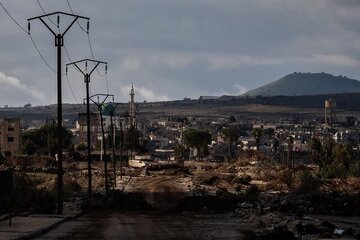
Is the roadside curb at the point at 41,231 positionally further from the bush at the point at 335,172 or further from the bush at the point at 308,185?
the bush at the point at 335,172

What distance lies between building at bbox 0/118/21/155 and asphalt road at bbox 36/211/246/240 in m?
130

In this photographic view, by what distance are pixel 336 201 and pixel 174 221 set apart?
52.6 feet

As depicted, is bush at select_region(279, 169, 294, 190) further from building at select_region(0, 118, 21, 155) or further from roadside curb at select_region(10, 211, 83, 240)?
building at select_region(0, 118, 21, 155)

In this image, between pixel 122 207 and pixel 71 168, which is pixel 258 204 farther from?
pixel 71 168

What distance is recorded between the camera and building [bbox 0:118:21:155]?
173 meters

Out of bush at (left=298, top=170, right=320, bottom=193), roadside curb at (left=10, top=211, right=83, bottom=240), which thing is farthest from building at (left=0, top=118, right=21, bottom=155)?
roadside curb at (left=10, top=211, right=83, bottom=240)

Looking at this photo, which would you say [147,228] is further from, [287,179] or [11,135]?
[11,135]

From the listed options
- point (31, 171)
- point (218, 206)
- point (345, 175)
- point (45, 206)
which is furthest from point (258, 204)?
point (31, 171)

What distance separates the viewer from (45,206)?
4600 cm

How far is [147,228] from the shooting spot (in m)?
35.2

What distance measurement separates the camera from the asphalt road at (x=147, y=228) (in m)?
30.8

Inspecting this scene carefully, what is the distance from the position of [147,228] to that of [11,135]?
144 m

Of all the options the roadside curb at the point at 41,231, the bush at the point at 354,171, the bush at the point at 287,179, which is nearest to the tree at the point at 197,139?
the bush at the point at 354,171

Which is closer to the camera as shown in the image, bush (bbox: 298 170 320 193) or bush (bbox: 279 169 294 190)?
bush (bbox: 298 170 320 193)
